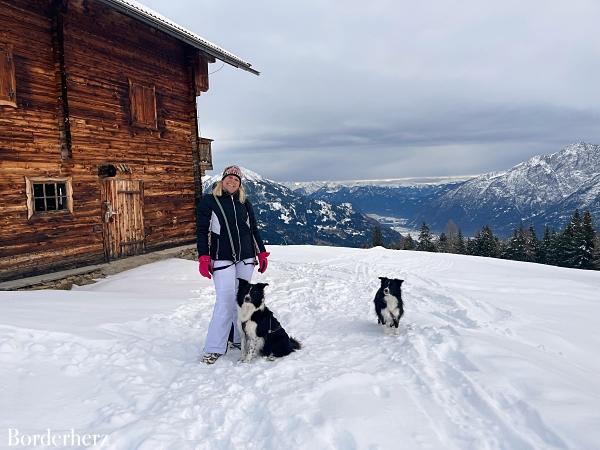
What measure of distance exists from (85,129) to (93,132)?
A: 0.27m

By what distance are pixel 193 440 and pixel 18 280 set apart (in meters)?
8.75

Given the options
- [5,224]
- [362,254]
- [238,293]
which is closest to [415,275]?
[362,254]

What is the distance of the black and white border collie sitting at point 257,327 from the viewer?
16.7 feet

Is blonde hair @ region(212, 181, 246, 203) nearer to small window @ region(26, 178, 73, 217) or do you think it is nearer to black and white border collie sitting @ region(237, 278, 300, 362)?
black and white border collie sitting @ region(237, 278, 300, 362)

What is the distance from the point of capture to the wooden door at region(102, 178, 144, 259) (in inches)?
494

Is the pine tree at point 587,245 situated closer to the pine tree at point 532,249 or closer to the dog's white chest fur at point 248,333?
the pine tree at point 532,249

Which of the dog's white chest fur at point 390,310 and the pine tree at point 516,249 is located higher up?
the dog's white chest fur at point 390,310

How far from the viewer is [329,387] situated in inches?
167

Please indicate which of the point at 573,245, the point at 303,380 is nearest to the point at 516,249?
the point at 573,245

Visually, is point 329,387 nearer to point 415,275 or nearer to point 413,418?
point 413,418

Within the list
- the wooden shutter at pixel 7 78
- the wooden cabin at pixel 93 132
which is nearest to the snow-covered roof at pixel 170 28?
the wooden cabin at pixel 93 132

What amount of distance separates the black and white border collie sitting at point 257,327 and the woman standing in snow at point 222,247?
32 cm

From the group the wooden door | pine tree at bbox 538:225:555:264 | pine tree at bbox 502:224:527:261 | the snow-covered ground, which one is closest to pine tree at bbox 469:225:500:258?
pine tree at bbox 502:224:527:261

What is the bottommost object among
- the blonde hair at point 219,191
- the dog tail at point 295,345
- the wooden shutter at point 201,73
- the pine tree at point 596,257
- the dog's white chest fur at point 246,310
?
the pine tree at point 596,257
